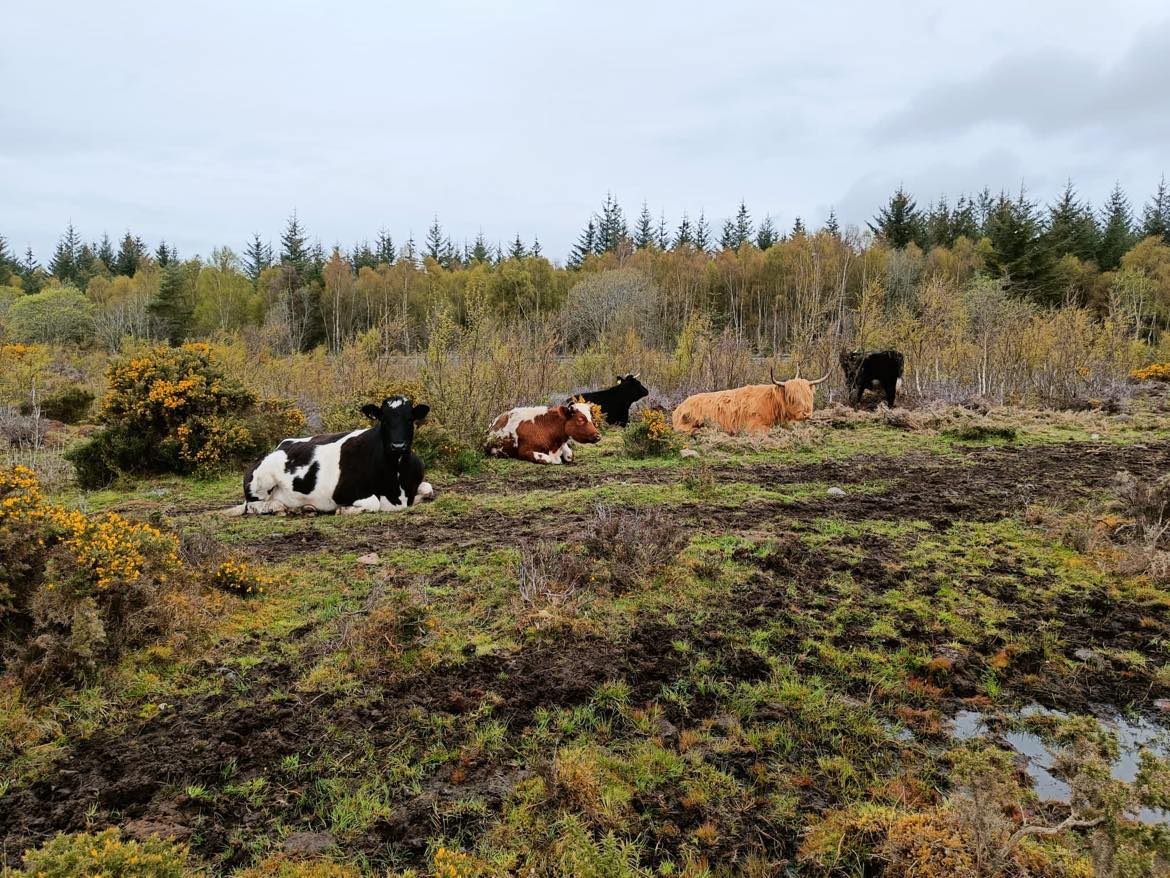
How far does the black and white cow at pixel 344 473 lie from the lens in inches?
Result: 261

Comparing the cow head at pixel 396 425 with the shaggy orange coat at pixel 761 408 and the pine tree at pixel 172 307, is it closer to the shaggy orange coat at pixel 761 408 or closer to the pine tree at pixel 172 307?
the shaggy orange coat at pixel 761 408

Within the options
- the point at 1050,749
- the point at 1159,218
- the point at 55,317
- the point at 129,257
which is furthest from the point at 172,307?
the point at 1159,218

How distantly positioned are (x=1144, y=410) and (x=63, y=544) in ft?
59.7

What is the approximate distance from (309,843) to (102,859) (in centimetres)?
64

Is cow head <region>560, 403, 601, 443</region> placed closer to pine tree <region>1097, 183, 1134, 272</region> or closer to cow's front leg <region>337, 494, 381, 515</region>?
cow's front leg <region>337, 494, 381, 515</region>

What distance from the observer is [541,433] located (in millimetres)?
9625

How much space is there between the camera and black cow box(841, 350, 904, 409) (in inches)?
570

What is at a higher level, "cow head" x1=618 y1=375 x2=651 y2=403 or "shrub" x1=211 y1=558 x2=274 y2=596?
"cow head" x1=618 y1=375 x2=651 y2=403

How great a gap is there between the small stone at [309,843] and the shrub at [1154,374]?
23807 mm

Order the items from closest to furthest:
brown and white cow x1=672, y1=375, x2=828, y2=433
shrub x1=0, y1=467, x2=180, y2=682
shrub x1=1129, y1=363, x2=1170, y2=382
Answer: shrub x1=0, y1=467, x2=180, y2=682 < brown and white cow x1=672, y1=375, x2=828, y2=433 < shrub x1=1129, y1=363, x2=1170, y2=382

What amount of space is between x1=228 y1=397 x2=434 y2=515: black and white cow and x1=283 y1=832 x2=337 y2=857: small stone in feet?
15.1

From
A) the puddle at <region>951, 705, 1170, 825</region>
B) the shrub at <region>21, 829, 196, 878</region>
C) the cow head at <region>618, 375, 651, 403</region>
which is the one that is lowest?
the puddle at <region>951, 705, 1170, 825</region>

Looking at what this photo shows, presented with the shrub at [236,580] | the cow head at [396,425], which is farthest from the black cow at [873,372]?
the shrub at [236,580]

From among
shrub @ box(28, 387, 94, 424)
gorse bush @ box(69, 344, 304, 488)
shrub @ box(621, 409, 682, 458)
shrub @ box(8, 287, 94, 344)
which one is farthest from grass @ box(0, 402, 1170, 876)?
shrub @ box(8, 287, 94, 344)
